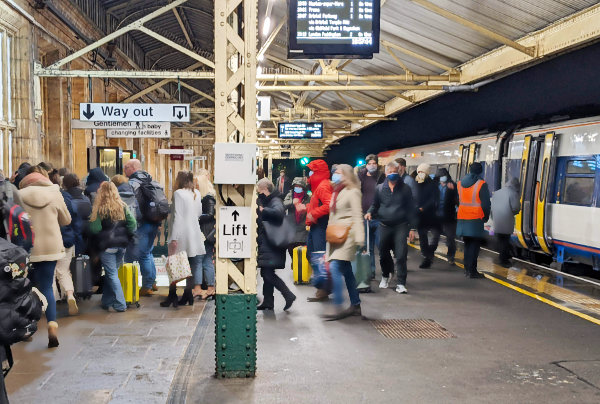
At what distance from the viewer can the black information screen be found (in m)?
24.2

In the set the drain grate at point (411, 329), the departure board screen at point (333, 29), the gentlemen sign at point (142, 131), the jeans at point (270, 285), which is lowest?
the drain grate at point (411, 329)

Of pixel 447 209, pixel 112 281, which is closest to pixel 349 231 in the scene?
pixel 112 281

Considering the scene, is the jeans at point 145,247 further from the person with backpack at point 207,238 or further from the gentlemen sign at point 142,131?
the gentlemen sign at point 142,131

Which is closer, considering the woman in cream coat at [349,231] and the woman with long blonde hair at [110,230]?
the woman in cream coat at [349,231]

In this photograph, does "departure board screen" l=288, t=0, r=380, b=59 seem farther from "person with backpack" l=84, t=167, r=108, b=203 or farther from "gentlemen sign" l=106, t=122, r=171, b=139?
"gentlemen sign" l=106, t=122, r=171, b=139

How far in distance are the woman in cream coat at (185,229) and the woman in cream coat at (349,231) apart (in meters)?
1.75

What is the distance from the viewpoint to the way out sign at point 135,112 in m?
12.9

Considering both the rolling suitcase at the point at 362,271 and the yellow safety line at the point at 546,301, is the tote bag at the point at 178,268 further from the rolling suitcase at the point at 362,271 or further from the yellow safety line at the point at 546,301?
the yellow safety line at the point at 546,301

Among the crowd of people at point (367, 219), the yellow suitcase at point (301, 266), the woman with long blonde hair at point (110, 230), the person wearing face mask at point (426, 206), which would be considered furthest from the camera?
the person wearing face mask at point (426, 206)

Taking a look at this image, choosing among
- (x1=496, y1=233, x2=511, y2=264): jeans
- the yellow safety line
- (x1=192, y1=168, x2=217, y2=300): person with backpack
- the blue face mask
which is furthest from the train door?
(x1=192, y1=168, x2=217, y2=300): person with backpack

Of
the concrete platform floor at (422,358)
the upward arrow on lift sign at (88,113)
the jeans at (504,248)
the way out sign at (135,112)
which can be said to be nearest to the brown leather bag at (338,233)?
the concrete platform floor at (422,358)

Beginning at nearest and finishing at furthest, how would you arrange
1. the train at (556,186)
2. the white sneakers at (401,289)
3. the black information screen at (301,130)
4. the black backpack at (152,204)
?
the black backpack at (152,204) → the white sneakers at (401,289) → the train at (556,186) → the black information screen at (301,130)

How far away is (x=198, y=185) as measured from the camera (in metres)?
9.14

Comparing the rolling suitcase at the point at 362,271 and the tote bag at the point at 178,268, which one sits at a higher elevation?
the tote bag at the point at 178,268
